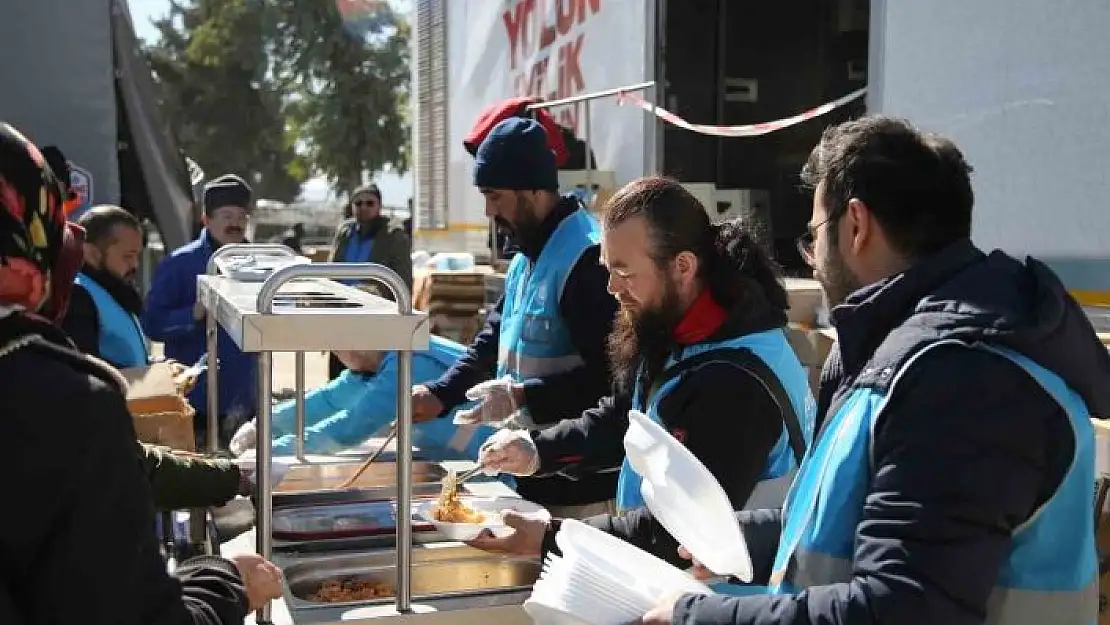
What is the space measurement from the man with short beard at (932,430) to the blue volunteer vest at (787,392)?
1.59 feet

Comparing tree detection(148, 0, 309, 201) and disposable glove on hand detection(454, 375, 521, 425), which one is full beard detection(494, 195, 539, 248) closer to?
disposable glove on hand detection(454, 375, 521, 425)

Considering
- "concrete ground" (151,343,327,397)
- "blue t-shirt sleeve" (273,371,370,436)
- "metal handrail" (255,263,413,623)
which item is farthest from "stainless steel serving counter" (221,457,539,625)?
"concrete ground" (151,343,327,397)

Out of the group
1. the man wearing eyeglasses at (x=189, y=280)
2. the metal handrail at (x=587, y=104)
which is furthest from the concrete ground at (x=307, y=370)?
the man wearing eyeglasses at (x=189, y=280)

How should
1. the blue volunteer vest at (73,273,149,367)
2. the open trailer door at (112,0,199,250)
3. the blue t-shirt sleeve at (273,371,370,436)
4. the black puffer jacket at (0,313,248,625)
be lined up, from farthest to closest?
1. the open trailer door at (112,0,199,250)
2. the blue t-shirt sleeve at (273,371,370,436)
3. the blue volunteer vest at (73,273,149,367)
4. the black puffer jacket at (0,313,248,625)

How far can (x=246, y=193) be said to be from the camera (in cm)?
516

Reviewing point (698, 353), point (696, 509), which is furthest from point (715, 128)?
point (696, 509)

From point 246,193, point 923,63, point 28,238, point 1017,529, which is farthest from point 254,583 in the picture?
point 246,193

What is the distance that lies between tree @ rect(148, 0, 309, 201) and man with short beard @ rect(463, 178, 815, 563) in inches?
1188

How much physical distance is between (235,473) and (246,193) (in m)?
3.03

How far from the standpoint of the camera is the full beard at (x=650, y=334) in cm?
213

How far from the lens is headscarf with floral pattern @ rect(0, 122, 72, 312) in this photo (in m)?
1.23

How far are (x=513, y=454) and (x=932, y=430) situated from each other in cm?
135

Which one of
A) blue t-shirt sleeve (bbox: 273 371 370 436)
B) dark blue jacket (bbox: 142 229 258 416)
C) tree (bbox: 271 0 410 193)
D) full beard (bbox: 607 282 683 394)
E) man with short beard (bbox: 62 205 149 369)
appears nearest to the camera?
full beard (bbox: 607 282 683 394)

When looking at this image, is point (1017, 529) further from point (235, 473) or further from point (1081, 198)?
point (1081, 198)
